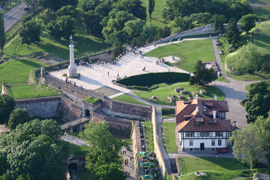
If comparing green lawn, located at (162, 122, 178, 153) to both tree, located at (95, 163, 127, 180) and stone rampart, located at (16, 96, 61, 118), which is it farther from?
stone rampart, located at (16, 96, 61, 118)

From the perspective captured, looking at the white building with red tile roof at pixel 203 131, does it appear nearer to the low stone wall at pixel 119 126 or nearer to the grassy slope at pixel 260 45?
the low stone wall at pixel 119 126

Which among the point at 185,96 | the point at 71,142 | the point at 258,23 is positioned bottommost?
the point at 71,142

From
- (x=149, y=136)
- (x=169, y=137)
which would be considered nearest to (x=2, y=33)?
(x=149, y=136)

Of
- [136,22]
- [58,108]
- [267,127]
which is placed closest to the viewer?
[267,127]

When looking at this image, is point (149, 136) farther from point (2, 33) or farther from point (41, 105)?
point (2, 33)

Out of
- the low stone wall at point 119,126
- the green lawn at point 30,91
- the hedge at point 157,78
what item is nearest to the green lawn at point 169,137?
the low stone wall at point 119,126

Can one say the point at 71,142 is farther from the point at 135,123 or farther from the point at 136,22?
the point at 136,22

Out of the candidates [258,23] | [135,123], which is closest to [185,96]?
[135,123]

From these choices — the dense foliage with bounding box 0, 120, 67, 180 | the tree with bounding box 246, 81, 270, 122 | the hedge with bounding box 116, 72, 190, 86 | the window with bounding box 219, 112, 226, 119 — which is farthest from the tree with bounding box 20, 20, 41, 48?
the tree with bounding box 246, 81, 270, 122
